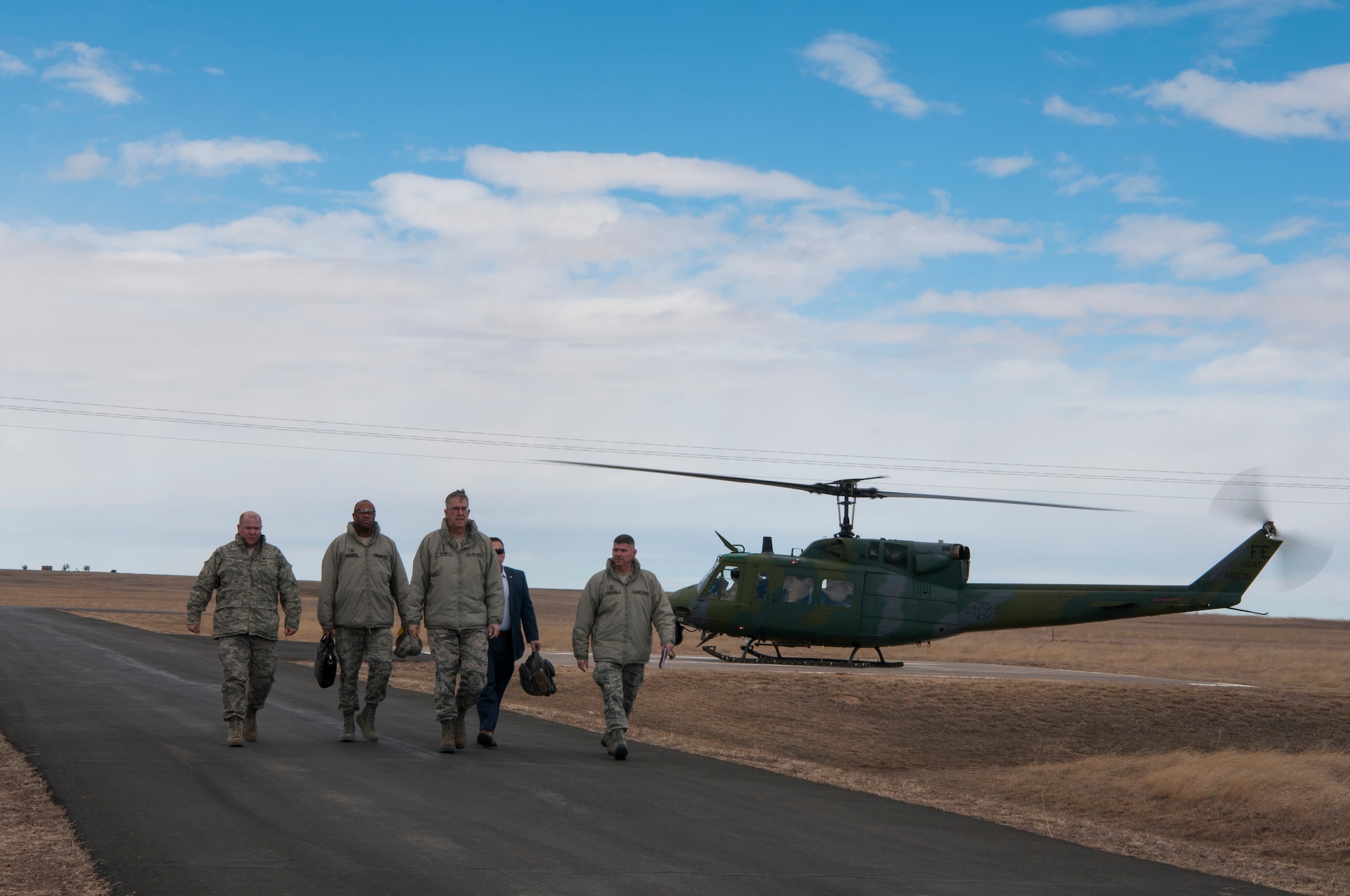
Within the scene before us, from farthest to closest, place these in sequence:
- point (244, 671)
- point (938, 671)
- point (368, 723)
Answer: point (938, 671)
point (368, 723)
point (244, 671)

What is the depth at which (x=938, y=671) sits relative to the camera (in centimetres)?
2875

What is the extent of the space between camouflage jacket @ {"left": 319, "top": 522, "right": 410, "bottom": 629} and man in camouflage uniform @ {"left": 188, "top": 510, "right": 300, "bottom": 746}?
30 cm

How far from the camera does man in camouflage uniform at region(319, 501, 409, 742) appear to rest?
11453 mm

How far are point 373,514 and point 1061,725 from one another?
47.1 ft

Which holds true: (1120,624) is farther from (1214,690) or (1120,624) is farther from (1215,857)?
(1215,857)

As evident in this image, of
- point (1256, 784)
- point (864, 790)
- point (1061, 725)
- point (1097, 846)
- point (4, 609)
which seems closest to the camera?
point (1097, 846)

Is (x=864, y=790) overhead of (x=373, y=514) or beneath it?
beneath

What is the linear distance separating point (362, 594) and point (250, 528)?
118cm

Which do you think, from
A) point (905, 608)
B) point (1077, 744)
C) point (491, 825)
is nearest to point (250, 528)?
point (491, 825)

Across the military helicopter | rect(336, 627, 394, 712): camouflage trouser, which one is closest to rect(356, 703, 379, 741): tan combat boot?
rect(336, 627, 394, 712): camouflage trouser

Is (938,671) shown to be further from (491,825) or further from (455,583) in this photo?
(491,825)

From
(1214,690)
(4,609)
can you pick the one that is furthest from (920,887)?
(4,609)

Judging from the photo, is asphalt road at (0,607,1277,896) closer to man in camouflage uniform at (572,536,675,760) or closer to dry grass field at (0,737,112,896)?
dry grass field at (0,737,112,896)

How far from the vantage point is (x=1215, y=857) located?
9.32m
